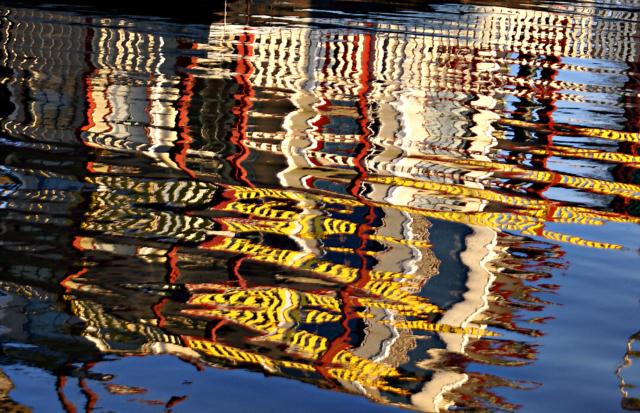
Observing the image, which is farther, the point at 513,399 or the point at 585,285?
the point at 585,285

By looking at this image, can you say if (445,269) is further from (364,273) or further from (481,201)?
(481,201)

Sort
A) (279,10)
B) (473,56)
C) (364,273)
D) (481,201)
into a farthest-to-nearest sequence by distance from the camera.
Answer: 1. (279,10)
2. (473,56)
3. (481,201)
4. (364,273)

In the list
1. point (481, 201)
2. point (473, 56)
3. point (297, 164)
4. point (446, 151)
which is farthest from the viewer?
point (473, 56)

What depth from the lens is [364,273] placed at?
5293 millimetres

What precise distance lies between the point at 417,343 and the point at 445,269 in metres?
1.18

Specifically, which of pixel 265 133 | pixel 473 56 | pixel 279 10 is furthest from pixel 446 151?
pixel 279 10

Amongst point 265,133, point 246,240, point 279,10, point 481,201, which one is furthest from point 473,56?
point 246,240

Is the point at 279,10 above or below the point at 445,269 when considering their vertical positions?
above

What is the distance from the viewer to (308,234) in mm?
5938

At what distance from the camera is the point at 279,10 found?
18406 mm

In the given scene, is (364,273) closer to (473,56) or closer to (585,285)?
(585,285)

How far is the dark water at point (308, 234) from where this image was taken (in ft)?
13.0

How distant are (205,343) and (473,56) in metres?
10.7

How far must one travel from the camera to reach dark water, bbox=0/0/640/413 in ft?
13.0
